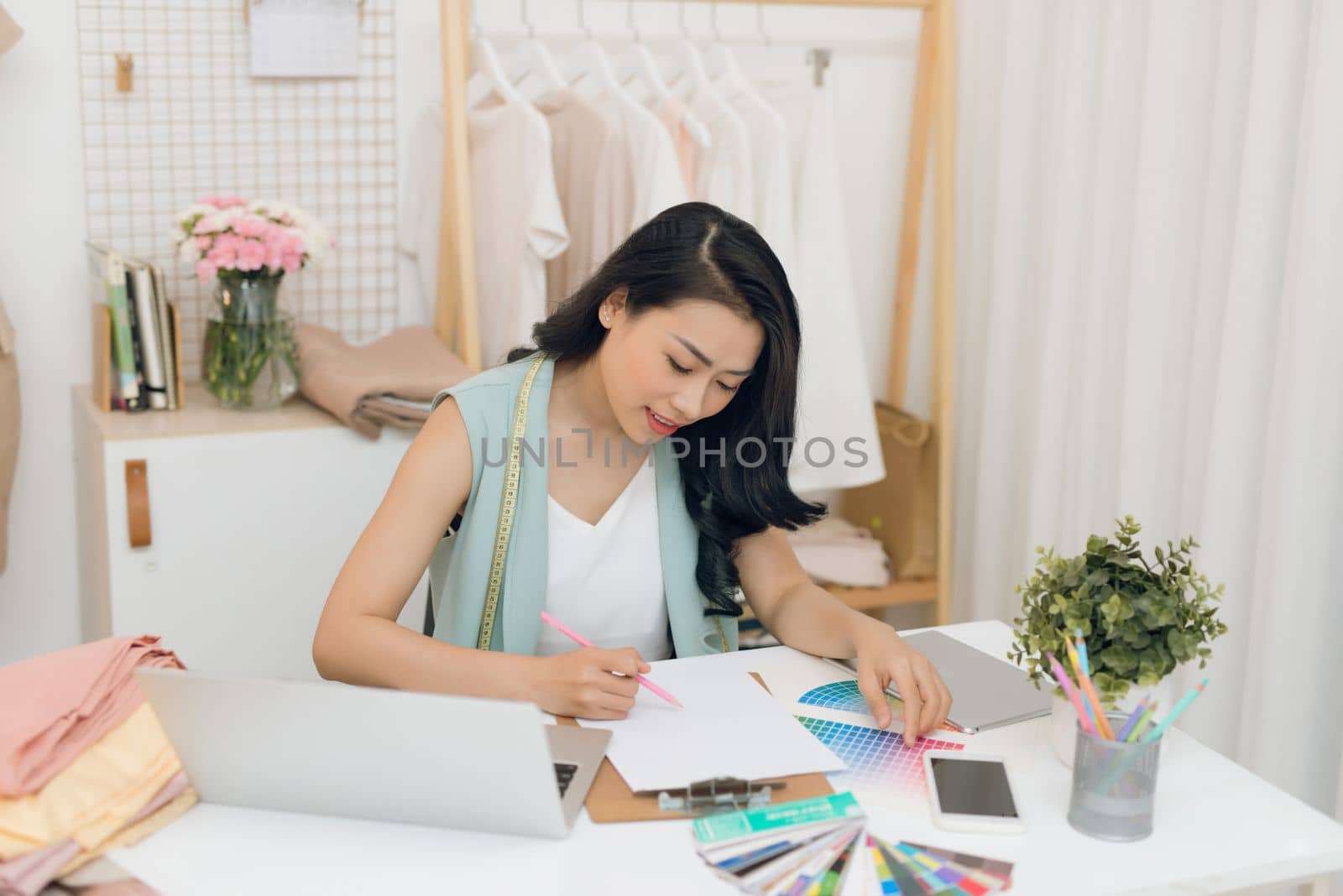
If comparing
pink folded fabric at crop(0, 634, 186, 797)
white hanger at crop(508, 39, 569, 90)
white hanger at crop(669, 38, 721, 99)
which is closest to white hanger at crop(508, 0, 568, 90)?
white hanger at crop(508, 39, 569, 90)

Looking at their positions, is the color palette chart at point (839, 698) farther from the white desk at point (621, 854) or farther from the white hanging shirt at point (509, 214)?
the white hanging shirt at point (509, 214)

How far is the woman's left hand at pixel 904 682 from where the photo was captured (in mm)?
1243

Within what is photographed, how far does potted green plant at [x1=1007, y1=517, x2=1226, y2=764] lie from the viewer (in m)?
1.14

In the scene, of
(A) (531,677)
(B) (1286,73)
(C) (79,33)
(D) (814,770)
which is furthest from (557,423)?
(C) (79,33)

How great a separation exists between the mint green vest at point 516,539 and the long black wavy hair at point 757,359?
3 cm

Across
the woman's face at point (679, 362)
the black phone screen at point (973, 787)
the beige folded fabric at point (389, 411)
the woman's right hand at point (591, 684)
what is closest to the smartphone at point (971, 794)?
the black phone screen at point (973, 787)

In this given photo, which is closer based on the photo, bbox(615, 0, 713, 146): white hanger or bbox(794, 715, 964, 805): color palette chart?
bbox(794, 715, 964, 805): color palette chart

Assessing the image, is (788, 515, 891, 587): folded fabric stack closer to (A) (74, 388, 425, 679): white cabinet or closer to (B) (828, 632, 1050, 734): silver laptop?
(A) (74, 388, 425, 679): white cabinet

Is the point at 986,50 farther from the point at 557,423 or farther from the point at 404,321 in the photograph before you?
the point at 557,423

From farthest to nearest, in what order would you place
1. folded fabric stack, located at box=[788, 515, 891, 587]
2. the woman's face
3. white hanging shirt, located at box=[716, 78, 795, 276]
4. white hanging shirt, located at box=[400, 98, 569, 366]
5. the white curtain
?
folded fabric stack, located at box=[788, 515, 891, 587] < white hanging shirt, located at box=[716, 78, 795, 276] < white hanging shirt, located at box=[400, 98, 569, 366] < the white curtain < the woman's face

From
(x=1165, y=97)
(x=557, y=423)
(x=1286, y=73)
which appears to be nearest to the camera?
(x=557, y=423)

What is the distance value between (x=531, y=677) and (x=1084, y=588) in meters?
0.54

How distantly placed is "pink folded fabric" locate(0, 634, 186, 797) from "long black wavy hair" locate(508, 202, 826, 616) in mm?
642

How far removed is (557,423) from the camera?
1.57 metres
